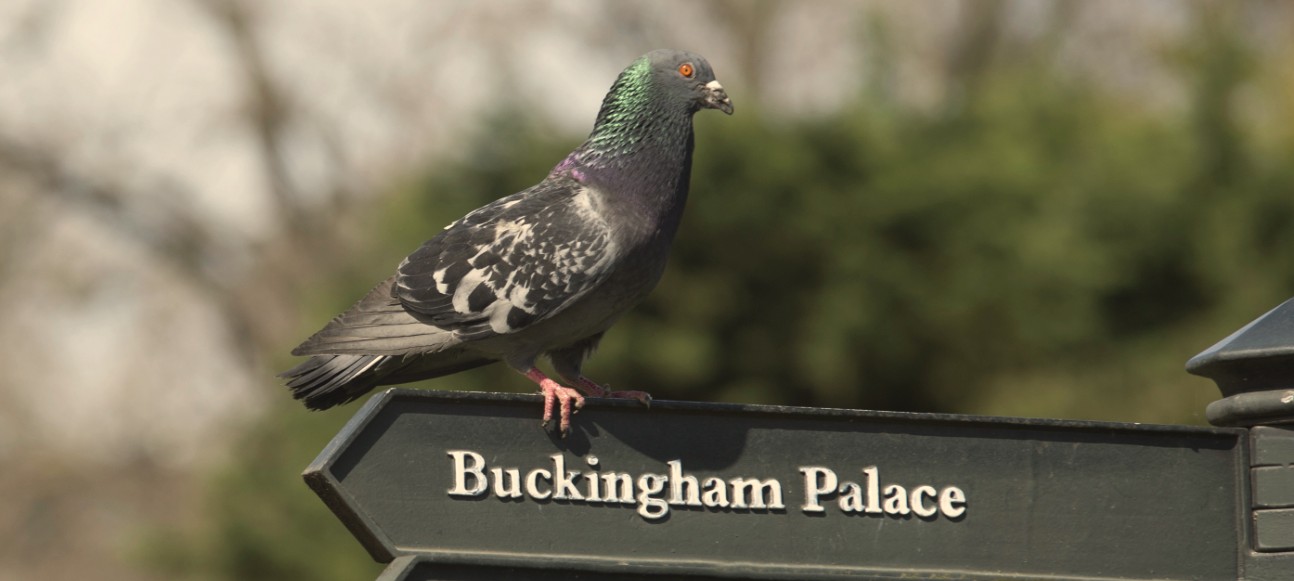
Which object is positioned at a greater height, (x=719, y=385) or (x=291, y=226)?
(x=291, y=226)

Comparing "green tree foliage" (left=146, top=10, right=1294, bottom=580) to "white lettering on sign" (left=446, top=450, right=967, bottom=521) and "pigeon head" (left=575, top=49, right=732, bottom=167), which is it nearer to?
"pigeon head" (left=575, top=49, right=732, bottom=167)

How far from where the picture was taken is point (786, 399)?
10.2 m

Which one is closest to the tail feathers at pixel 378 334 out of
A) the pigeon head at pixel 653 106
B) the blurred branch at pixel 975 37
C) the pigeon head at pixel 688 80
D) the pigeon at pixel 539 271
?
the pigeon at pixel 539 271

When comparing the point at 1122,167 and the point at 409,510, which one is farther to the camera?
the point at 1122,167

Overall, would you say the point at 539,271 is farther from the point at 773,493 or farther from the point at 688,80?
the point at 773,493

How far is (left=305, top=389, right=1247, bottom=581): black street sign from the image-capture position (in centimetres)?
295

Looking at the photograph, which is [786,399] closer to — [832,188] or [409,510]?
[832,188]

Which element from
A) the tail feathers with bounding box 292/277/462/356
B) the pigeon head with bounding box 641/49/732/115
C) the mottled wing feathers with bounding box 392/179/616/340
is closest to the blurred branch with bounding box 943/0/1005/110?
the pigeon head with bounding box 641/49/732/115

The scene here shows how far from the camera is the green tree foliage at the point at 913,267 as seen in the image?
959 centimetres

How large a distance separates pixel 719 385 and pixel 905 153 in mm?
1821

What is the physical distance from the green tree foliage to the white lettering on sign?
6.20 metres

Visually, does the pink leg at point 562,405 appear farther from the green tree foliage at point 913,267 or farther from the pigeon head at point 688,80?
the green tree foliage at point 913,267

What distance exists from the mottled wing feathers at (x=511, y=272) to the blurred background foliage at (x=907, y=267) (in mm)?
5103

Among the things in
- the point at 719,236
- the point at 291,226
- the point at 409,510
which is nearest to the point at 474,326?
the point at 409,510
